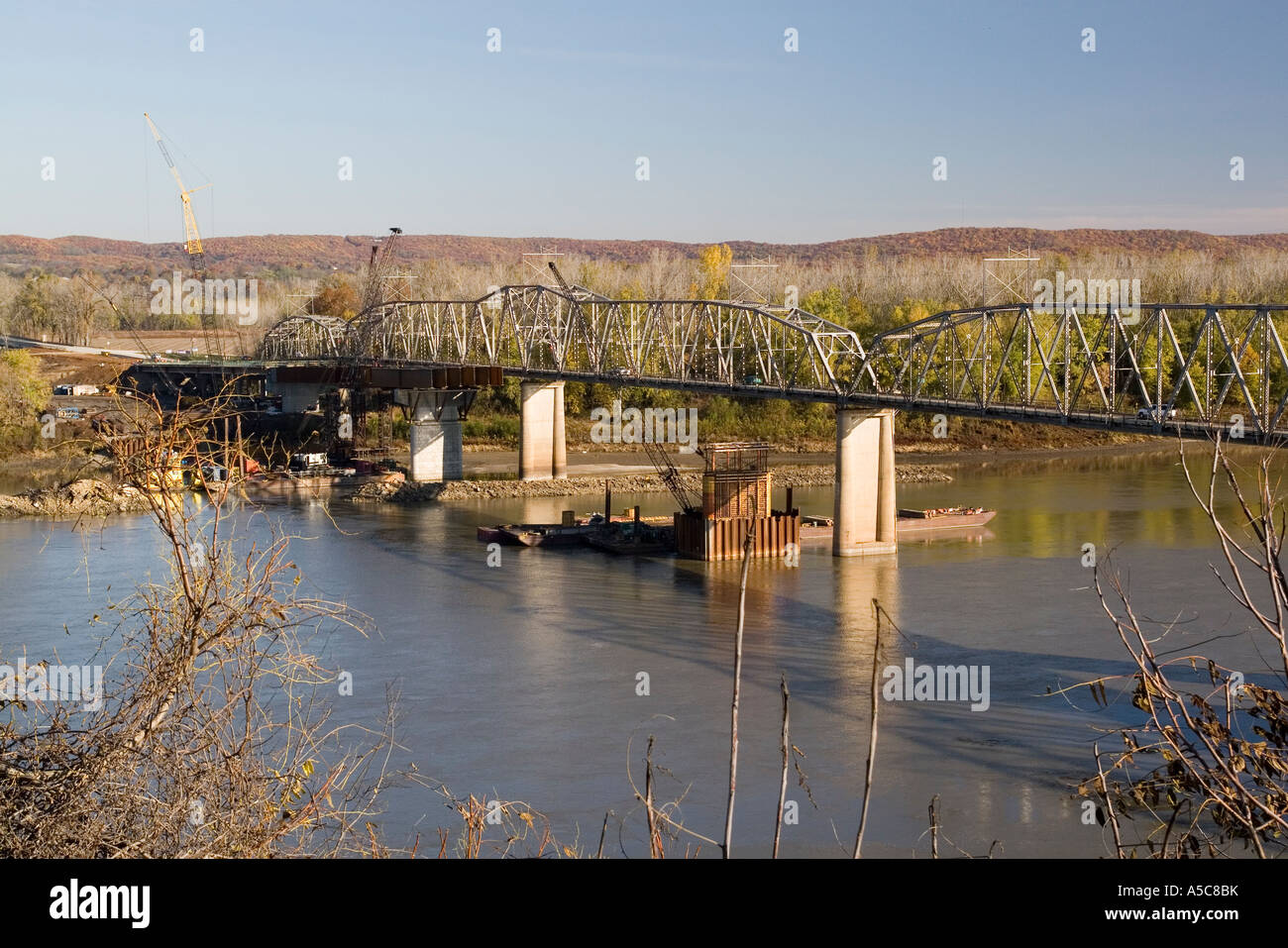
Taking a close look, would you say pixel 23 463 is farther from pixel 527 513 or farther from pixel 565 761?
pixel 565 761

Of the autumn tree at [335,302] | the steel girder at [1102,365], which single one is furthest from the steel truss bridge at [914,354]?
the autumn tree at [335,302]

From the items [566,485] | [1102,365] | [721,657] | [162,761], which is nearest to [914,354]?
[1102,365]

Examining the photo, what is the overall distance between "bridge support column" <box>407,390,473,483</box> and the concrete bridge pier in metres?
2.32

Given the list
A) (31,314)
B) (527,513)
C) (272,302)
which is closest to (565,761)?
(527,513)

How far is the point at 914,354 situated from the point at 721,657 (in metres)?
25.6

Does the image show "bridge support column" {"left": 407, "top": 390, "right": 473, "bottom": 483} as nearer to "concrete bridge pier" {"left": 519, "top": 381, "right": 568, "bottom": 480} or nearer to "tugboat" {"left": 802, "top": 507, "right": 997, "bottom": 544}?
"concrete bridge pier" {"left": 519, "top": 381, "right": 568, "bottom": 480}

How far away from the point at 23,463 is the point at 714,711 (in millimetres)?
39646

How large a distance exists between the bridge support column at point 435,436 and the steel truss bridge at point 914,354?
310cm

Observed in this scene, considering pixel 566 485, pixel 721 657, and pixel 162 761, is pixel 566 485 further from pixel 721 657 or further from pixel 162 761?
pixel 162 761

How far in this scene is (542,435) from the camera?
50.2m

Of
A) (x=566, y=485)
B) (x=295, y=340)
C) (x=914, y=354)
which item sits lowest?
(x=566, y=485)

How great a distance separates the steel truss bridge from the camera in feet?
101

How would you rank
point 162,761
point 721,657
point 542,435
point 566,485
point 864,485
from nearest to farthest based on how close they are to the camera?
point 162,761, point 721,657, point 864,485, point 566,485, point 542,435

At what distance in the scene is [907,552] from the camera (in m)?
34.2
